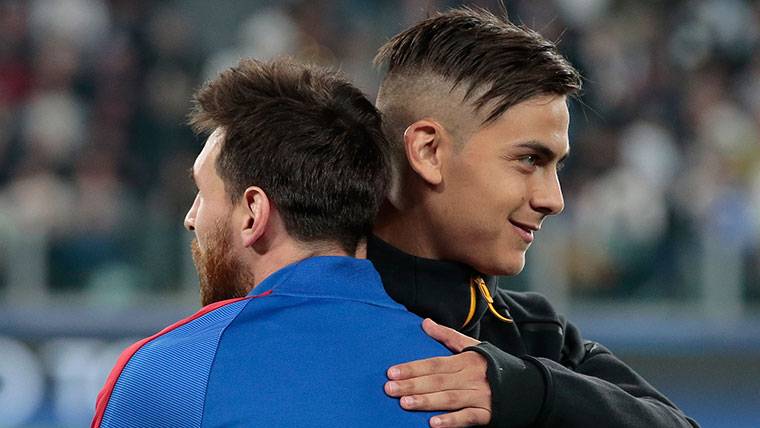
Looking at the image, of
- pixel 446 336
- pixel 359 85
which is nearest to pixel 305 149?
pixel 446 336

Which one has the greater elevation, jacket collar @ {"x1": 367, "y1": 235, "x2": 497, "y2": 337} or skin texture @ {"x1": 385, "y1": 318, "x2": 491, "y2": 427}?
jacket collar @ {"x1": 367, "y1": 235, "x2": 497, "y2": 337}

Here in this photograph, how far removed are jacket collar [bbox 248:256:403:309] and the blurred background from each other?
14.2 ft

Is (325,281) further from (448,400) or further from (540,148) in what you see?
(540,148)

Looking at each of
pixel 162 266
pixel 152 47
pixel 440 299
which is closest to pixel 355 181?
pixel 440 299

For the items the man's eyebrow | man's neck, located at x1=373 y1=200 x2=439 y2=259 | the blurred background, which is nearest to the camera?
the man's eyebrow

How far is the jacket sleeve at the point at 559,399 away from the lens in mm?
2070

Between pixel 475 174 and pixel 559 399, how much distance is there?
1.51 ft

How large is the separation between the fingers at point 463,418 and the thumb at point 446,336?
118 millimetres

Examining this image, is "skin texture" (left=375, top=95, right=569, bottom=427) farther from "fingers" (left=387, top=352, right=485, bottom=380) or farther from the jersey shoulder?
the jersey shoulder

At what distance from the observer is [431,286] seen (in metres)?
2.44

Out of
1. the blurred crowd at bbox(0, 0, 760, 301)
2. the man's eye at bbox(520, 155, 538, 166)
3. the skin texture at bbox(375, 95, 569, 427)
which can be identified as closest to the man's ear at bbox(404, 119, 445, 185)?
the skin texture at bbox(375, 95, 569, 427)

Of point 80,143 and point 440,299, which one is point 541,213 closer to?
point 440,299

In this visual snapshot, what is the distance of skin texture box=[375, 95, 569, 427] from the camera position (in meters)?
2.37

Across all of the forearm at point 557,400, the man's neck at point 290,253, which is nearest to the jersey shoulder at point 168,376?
the man's neck at point 290,253
